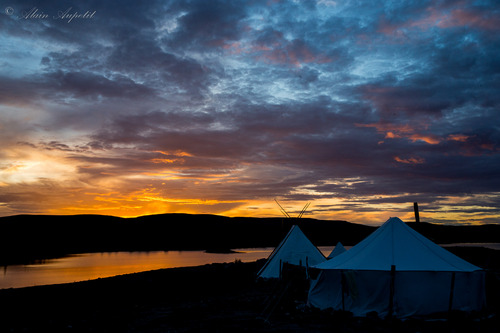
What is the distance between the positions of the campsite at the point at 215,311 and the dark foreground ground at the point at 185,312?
3 centimetres

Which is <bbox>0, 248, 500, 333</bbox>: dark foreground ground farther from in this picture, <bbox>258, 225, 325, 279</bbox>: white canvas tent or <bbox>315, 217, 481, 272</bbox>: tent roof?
<bbox>315, 217, 481, 272</bbox>: tent roof

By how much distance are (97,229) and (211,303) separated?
113954 millimetres

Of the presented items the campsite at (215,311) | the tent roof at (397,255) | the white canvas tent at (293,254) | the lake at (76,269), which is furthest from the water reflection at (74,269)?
the tent roof at (397,255)

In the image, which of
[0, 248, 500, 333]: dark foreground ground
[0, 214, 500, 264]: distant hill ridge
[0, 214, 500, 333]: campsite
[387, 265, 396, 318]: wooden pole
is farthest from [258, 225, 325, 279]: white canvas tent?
[0, 214, 500, 264]: distant hill ridge

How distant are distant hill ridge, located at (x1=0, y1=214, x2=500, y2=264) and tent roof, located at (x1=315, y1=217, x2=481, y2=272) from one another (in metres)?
82.3

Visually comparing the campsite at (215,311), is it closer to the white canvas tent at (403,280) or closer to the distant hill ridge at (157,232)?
the white canvas tent at (403,280)

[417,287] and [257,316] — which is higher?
[417,287]

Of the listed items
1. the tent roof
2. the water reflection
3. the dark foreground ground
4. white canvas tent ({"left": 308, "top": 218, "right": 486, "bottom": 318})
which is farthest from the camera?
the water reflection

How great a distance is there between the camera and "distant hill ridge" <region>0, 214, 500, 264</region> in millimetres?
103938

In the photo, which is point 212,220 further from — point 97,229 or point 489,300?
point 489,300

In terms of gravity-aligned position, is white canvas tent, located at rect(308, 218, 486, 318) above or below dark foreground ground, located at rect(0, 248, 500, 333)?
above

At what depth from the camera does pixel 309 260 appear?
24.5 m

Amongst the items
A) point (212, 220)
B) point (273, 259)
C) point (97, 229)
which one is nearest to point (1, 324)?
point (273, 259)

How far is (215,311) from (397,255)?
660 cm
